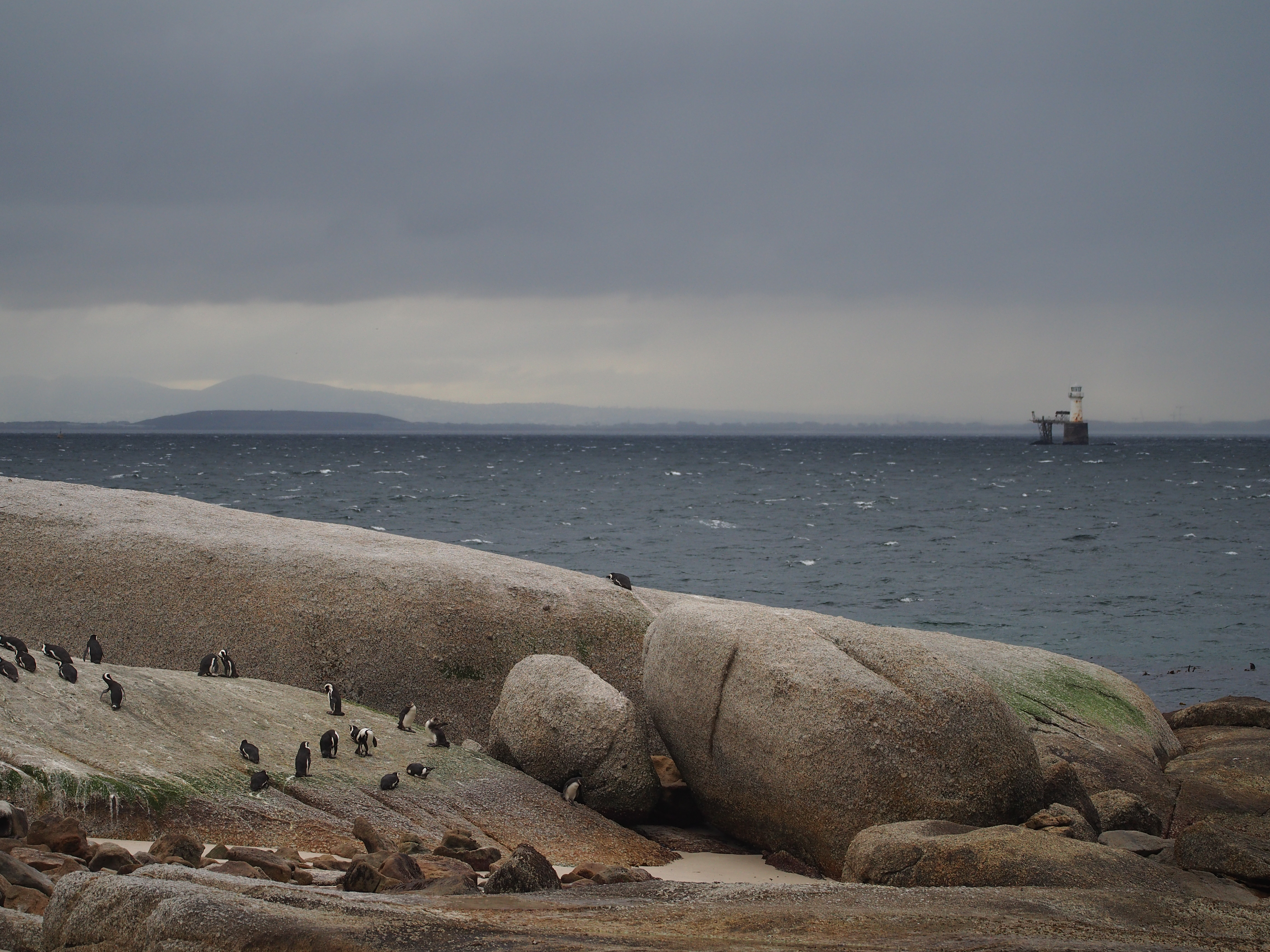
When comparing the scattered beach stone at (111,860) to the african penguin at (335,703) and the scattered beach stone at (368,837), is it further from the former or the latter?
the african penguin at (335,703)

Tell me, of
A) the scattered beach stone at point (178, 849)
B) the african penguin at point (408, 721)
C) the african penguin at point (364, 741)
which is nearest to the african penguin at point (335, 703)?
the african penguin at point (408, 721)

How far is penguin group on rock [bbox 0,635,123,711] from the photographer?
10.3 metres

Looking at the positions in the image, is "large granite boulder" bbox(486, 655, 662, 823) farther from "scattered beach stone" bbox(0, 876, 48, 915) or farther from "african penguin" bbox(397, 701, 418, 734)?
"scattered beach stone" bbox(0, 876, 48, 915)

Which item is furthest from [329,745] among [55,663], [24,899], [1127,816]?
[1127,816]

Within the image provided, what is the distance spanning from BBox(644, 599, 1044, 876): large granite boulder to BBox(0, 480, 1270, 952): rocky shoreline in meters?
0.03

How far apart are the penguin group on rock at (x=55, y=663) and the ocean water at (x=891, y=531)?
1908 centimetres

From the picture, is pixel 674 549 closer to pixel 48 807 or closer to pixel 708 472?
pixel 48 807

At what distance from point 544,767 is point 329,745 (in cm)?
238

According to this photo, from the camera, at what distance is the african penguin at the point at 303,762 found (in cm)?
1053

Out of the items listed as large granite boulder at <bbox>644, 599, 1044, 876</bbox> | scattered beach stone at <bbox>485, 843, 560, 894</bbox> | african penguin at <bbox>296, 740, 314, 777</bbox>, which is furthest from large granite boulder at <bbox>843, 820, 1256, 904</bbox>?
african penguin at <bbox>296, 740, 314, 777</bbox>

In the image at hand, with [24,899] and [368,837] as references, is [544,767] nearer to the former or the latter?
[368,837]

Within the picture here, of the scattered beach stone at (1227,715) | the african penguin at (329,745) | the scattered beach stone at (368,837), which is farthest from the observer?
the scattered beach stone at (1227,715)

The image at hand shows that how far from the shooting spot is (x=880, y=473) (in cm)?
11838

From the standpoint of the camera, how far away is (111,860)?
26.8ft
